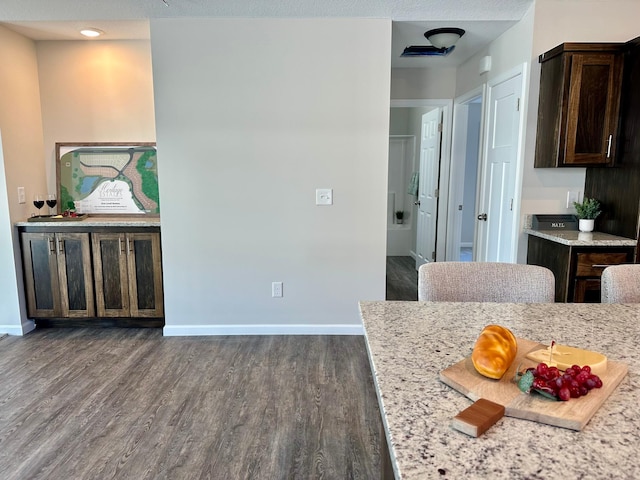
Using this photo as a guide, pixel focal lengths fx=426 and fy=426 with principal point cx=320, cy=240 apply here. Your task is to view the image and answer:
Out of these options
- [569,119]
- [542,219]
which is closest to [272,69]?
[569,119]

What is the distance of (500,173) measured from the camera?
357cm

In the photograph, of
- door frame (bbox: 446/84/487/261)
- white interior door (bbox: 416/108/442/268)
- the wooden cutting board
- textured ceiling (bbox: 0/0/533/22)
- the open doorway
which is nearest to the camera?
the wooden cutting board

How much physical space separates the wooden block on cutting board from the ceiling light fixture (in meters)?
3.26

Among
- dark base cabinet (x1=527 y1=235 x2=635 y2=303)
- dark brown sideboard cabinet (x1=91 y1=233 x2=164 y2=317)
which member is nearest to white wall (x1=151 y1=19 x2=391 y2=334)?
dark brown sideboard cabinet (x1=91 y1=233 x2=164 y2=317)

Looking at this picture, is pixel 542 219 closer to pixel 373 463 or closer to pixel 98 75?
pixel 373 463

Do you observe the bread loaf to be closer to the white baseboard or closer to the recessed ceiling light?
the white baseboard

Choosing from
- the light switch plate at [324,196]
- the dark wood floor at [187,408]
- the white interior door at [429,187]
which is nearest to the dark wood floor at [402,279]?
the white interior door at [429,187]

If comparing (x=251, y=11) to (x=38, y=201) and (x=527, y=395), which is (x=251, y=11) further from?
(x=527, y=395)

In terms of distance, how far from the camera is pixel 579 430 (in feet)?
2.45

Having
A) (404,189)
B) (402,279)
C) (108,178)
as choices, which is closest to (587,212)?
(402,279)

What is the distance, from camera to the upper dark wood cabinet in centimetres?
277

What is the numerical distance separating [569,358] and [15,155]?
3.95 meters

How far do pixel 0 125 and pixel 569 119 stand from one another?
4.09 m

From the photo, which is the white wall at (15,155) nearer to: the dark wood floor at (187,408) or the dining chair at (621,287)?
the dark wood floor at (187,408)
